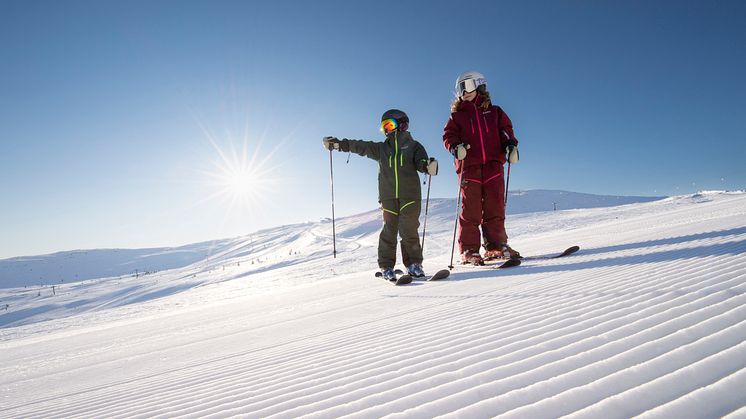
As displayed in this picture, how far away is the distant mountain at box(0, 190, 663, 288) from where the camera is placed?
2511 cm

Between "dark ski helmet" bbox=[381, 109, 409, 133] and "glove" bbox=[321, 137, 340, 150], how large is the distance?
2.59ft

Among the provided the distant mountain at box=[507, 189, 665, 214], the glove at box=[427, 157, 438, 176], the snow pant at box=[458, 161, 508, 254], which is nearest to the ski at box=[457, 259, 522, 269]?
the snow pant at box=[458, 161, 508, 254]

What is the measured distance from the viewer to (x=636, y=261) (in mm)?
3279

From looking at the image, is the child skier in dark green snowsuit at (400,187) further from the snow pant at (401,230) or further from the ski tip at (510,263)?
the ski tip at (510,263)

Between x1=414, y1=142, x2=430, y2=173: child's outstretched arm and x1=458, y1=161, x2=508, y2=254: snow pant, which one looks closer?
x1=414, y1=142, x2=430, y2=173: child's outstretched arm

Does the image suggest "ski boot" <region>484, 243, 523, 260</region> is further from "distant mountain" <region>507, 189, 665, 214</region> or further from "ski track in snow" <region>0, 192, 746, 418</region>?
"distant mountain" <region>507, 189, 665, 214</region>

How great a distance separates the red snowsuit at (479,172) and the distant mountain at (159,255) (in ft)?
54.2

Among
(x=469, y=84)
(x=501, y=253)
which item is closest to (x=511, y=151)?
(x=469, y=84)

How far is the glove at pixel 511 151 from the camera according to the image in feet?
15.7

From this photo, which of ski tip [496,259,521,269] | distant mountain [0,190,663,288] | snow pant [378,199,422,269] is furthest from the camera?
distant mountain [0,190,663,288]

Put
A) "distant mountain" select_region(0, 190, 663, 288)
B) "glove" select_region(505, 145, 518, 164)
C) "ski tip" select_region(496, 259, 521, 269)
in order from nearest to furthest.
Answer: "ski tip" select_region(496, 259, 521, 269)
"glove" select_region(505, 145, 518, 164)
"distant mountain" select_region(0, 190, 663, 288)

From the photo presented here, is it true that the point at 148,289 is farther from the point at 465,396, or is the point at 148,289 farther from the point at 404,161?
the point at 465,396

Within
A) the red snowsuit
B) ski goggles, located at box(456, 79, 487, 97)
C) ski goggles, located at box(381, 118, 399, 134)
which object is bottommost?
the red snowsuit

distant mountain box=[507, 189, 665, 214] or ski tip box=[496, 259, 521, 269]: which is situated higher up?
distant mountain box=[507, 189, 665, 214]
